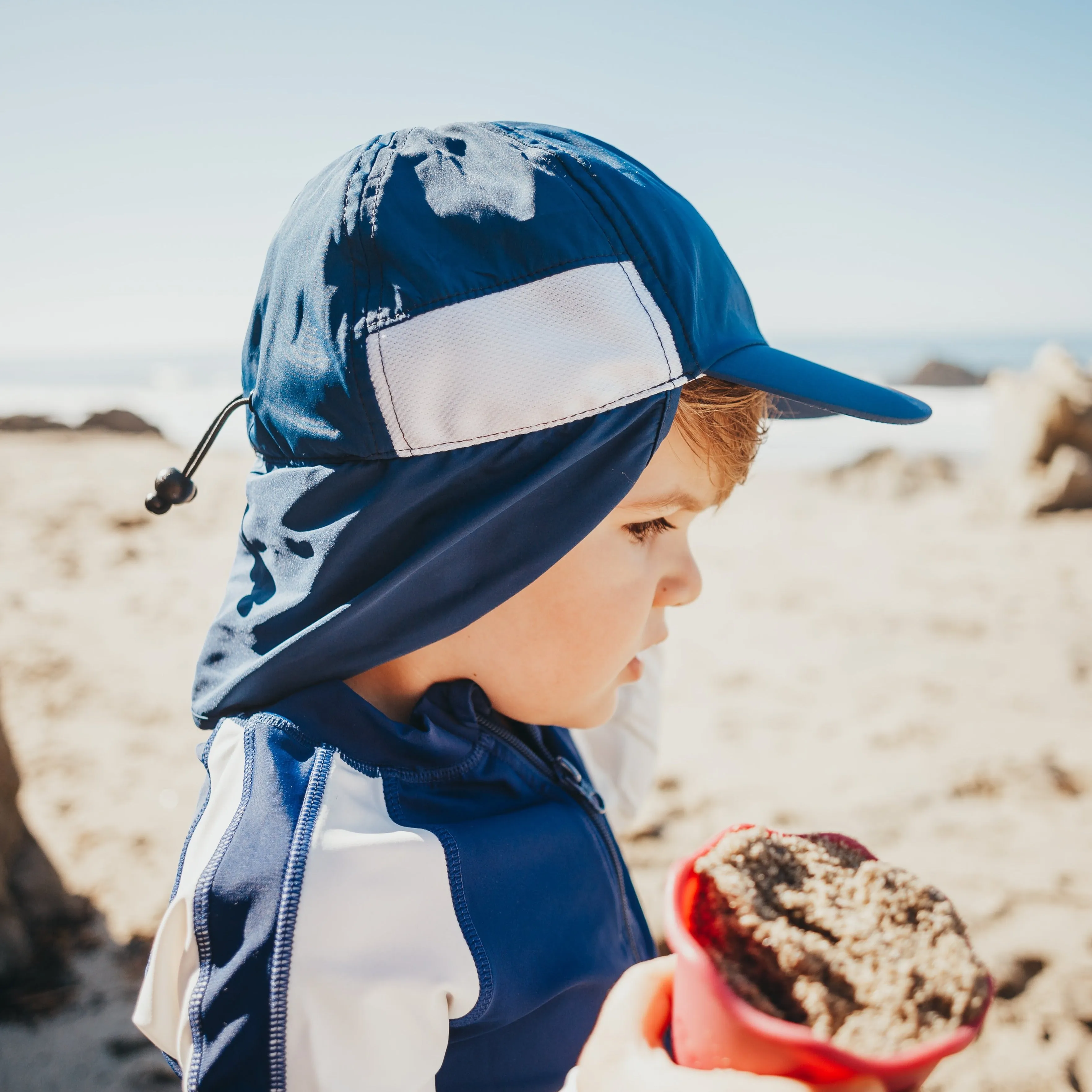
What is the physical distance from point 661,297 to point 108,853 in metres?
2.51

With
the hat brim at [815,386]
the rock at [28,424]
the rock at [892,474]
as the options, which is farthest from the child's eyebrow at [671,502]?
the rock at [28,424]

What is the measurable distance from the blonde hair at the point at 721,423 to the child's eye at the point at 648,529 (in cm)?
12

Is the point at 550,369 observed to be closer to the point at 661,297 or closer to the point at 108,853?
the point at 661,297

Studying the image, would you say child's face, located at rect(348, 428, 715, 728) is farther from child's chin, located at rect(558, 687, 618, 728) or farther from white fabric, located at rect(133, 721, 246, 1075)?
white fabric, located at rect(133, 721, 246, 1075)

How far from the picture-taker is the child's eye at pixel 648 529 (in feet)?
3.93

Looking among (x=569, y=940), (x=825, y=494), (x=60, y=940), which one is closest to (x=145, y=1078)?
(x=60, y=940)

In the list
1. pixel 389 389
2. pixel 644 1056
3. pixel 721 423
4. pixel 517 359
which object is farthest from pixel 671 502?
pixel 644 1056

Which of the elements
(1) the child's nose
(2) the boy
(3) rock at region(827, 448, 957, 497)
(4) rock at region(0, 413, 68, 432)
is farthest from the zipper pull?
(4) rock at region(0, 413, 68, 432)

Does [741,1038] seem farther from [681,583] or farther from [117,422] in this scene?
[117,422]

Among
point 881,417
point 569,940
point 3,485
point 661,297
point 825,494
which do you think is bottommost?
point 3,485

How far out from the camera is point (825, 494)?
7.29 m

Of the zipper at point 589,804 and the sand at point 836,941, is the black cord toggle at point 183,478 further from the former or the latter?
the sand at point 836,941

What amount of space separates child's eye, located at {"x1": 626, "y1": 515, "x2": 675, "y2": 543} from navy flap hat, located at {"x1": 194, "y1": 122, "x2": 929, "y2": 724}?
0.14 metres

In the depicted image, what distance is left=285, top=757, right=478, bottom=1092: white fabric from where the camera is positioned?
0.84 m
